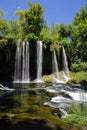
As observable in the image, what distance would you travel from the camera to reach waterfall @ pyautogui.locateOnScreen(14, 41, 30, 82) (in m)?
38.6

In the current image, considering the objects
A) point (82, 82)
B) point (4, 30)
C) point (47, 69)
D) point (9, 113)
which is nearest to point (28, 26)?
point (4, 30)

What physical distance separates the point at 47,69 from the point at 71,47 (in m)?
6.46

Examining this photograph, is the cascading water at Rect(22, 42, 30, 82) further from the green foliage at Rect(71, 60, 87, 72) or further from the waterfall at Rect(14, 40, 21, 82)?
the green foliage at Rect(71, 60, 87, 72)

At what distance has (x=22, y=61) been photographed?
3944 cm

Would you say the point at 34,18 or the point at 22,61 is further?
the point at 34,18

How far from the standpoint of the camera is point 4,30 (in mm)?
52781

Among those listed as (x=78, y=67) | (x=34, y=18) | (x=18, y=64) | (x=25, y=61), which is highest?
(x=34, y=18)

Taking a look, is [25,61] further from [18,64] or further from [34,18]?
[34,18]

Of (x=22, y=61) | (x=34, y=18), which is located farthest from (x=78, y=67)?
(x=34, y=18)

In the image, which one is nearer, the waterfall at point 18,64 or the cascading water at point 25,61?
the waterfall at point 18,64

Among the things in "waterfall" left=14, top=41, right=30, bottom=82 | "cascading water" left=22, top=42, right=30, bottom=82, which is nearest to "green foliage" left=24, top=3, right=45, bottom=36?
"cascading water" left=22, top=42, right=30, bottom=82

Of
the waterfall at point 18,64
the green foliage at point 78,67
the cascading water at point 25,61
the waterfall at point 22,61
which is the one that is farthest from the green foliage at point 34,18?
the green foliage at point 78,67

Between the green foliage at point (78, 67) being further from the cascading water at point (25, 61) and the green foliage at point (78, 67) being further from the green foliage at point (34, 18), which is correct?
the green foliage at point (34, 18)

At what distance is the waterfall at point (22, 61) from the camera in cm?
3864
